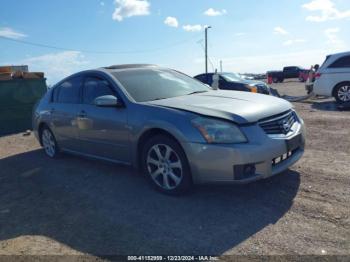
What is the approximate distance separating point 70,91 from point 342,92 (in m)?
9.00

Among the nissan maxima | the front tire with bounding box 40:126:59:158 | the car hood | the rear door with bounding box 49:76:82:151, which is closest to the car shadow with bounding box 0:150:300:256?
the nissan maxima

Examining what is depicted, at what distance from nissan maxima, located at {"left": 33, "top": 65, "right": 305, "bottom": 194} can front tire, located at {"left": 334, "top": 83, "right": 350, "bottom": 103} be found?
759 cm

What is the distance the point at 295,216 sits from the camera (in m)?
3.48

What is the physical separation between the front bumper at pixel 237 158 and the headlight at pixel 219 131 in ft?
0.20

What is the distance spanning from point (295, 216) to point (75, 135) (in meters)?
3.64

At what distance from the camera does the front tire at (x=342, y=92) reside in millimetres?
11250

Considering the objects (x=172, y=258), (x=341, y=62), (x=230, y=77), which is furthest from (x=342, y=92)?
(x=172, y=258)

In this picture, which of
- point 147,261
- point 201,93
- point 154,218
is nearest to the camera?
point 147,261

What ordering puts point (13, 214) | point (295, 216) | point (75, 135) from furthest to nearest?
point (75, 135), point (13, 214), point (295, 216)

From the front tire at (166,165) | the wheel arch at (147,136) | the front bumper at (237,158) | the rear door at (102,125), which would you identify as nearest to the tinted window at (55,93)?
the rear door at (102,125)

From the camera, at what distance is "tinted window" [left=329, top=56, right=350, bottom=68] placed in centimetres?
1124

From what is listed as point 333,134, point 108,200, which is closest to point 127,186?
point 108,200

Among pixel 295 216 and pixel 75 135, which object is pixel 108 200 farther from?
pixel 295 216

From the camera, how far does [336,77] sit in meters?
11.4
